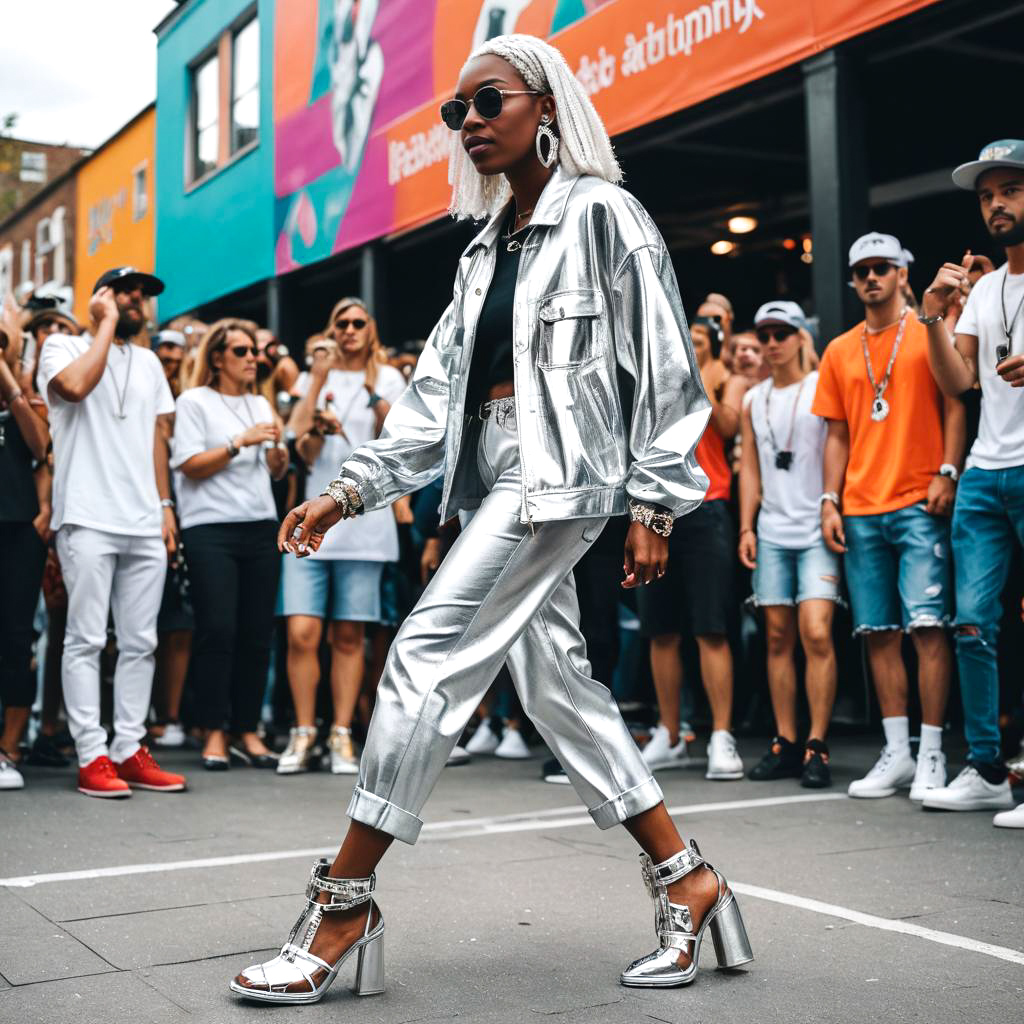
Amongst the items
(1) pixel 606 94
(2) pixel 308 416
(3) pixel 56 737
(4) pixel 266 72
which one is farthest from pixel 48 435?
(4) pixel 266 72

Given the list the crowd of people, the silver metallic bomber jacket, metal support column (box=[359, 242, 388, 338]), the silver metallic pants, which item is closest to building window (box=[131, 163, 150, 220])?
metal support column (box=[359, 242, 388, 338])

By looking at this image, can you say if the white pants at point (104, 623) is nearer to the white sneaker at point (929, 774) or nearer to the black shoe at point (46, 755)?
the black shoe at point (46, 755)

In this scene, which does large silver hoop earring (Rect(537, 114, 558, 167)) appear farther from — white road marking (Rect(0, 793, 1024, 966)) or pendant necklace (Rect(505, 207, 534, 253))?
white road marking (Rect(0, 793, 1024, 966))

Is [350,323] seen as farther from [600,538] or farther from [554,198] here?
[554,198]

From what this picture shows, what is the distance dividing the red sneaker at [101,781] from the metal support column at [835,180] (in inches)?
176

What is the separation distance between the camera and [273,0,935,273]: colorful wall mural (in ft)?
26.6

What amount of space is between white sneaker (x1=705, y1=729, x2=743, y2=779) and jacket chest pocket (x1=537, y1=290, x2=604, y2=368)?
350 centimetres

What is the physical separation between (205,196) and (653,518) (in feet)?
50.8

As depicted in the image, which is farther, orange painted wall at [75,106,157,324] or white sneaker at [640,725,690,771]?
orange painted wall at [75,106,157,324]

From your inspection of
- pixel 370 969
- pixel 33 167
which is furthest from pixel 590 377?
pixel 33 167

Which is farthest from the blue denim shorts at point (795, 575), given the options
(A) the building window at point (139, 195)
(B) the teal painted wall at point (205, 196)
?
(A) the building window at point (139, 195)

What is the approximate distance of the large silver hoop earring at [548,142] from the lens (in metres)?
3.32

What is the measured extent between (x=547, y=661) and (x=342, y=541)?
12.4 ft

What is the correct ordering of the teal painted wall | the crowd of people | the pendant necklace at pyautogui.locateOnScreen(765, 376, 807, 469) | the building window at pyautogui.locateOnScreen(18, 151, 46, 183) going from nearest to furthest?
the crowd of people < the pendant necklace at pyautogui.locateOnScreen(765, 376, 807, 469) < the teal painted wall < the building window at pyautogui.locateOnScreen(18, 151, 46, 183)
